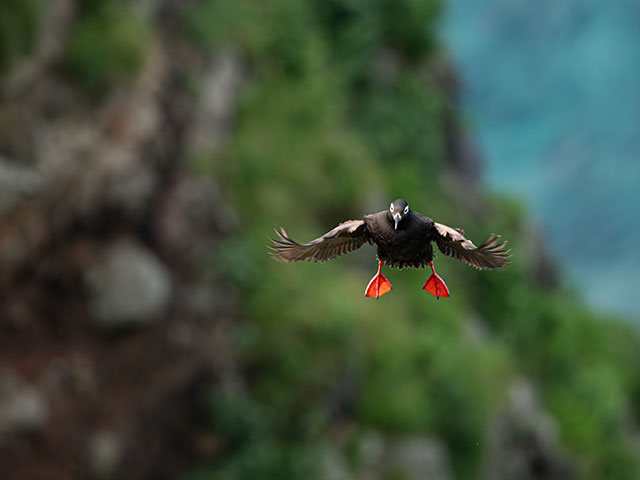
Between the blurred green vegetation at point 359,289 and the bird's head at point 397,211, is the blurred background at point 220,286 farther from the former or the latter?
the bird's head at point 397,211

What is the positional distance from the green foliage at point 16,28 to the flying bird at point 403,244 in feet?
27.7

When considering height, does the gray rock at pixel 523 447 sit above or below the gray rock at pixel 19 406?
above

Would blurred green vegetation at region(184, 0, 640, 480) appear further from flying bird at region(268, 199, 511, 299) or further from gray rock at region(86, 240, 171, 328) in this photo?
flying bird at region(268, 199, 511, 299)

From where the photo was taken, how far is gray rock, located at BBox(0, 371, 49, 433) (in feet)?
35.8

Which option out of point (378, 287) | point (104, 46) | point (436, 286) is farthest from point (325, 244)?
point (104, 46)

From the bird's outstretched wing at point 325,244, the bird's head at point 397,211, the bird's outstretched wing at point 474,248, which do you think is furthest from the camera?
the bird's outstretched wing at point 325,244

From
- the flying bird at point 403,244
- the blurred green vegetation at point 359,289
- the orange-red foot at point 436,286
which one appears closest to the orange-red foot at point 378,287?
the flying bird at point 403,244

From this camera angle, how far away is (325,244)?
4.37m

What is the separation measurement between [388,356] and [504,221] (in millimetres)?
12049

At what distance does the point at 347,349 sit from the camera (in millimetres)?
14992

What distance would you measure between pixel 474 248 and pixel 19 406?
8.89m

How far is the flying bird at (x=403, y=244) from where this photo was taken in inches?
147

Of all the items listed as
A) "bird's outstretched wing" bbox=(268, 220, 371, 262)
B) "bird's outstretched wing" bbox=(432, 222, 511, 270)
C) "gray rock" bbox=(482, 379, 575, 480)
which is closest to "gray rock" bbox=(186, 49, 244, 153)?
"gray rock" bbox=(482, 379, 575, 480)

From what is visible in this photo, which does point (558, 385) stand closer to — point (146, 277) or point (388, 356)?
point (388, 356)
